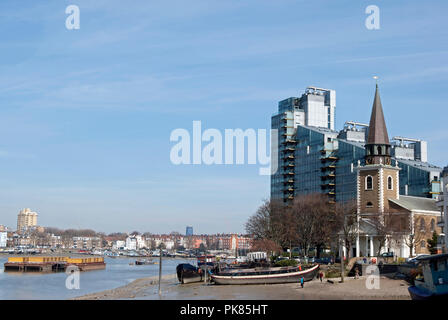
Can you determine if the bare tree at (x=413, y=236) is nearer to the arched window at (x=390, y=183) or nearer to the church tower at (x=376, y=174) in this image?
the church tower at (x=376, y=174)

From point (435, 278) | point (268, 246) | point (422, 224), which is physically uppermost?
point (422, 224)

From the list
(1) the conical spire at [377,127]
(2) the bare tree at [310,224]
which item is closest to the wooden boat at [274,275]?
(1) the conical spire at [377,127]

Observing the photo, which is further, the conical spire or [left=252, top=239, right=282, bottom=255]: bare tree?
[left=252, top=239, right=282, bottom=255]: bare tree

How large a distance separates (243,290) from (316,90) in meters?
110

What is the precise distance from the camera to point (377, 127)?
103312mm

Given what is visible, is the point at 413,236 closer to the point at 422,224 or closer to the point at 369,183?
the point at 422,224

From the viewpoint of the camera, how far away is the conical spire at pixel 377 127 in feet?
338

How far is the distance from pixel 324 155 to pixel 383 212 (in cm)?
5465

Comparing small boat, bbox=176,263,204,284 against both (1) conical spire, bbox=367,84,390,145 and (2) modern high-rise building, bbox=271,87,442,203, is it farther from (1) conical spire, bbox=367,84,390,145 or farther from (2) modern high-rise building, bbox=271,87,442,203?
(2) modern high-rise building, bbox=271,87,442,203

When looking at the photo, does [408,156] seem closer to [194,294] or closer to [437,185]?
[437,185]

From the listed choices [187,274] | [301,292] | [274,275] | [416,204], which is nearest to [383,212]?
[416,204]

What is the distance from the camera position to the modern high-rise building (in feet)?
469

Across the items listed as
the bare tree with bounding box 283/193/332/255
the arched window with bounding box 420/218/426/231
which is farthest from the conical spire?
the bare tree with bounding box 283/193/332/255
